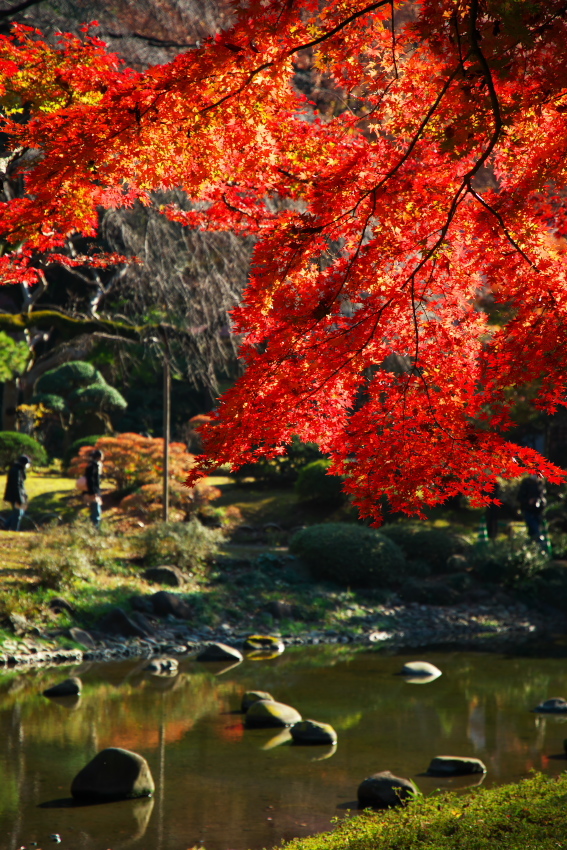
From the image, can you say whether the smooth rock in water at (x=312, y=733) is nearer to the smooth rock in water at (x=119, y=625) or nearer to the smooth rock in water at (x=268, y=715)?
the smooth rock in water at (x=268, y=715)

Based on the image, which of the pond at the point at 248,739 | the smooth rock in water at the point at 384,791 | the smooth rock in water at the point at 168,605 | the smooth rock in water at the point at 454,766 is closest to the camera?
the pond at the point at 248,739

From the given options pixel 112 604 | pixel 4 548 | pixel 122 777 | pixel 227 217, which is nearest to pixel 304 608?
pixel 112 604

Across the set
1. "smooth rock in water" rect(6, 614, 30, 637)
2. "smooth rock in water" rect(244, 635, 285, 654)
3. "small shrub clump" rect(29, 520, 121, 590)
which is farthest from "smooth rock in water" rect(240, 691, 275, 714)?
"small shrub clump" rect(29, 520, 121, 590)

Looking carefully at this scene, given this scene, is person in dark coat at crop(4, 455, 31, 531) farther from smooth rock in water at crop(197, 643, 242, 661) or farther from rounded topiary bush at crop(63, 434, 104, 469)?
rounded topiary bush at crop(63, 434, 104, 469)

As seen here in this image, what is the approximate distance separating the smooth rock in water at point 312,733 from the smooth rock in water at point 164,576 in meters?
5.99

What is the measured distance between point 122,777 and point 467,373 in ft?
12.0

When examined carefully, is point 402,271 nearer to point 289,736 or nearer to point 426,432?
point 426,432

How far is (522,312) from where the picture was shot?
190 inches

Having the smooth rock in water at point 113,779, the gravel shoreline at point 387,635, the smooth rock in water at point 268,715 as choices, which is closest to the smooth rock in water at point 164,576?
the gravel shoreline at point 387,635

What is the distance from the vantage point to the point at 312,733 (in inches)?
289

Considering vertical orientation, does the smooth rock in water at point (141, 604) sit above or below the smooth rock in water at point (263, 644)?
above

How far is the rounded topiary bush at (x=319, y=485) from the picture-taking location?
18.6 meters

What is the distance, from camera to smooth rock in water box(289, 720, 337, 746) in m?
7.32

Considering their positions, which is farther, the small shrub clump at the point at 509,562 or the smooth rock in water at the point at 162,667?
the small shrub clump at the point at 509,562
